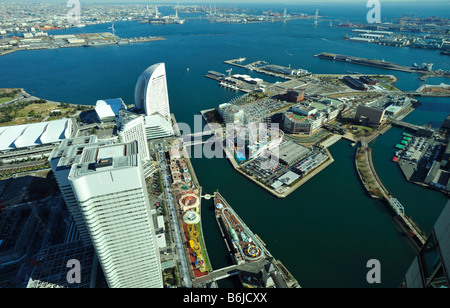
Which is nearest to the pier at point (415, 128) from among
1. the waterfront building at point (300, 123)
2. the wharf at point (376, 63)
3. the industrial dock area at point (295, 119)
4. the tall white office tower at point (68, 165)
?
the industrial dock area at point (295, 119)

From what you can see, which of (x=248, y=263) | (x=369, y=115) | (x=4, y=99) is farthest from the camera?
(x=4, y=99)

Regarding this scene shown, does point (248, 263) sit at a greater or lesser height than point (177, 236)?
lesser

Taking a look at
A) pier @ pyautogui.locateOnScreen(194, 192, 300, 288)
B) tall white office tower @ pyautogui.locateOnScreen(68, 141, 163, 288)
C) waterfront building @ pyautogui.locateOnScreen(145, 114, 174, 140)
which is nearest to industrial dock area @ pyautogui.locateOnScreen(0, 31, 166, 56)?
waterfront building @ pyautogui.locateOnScreen(145, 114, 174, 140)

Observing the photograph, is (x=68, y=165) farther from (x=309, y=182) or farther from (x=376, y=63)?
(x=376, y=63)

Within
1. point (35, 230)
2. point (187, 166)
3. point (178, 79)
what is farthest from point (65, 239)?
point (178, 79)

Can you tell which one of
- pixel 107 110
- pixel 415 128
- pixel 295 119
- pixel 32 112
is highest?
pixel 107 110

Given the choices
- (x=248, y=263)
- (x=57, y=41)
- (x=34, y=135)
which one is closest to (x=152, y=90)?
(x=34, y=135)

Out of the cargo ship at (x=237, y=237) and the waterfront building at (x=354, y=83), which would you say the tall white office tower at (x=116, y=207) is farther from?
the waterfront building at (x=354, y=83)
